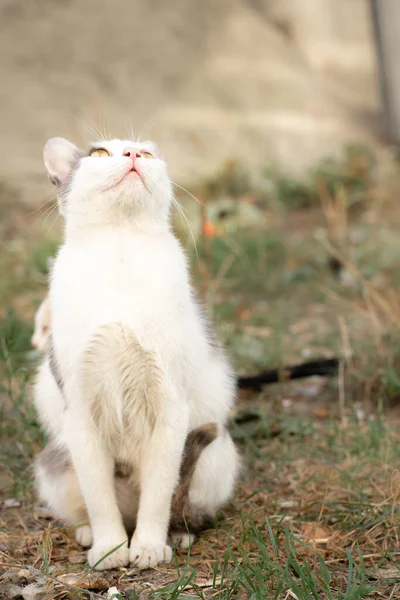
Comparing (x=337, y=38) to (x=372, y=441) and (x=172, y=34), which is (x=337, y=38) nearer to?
(x=172, y=34)

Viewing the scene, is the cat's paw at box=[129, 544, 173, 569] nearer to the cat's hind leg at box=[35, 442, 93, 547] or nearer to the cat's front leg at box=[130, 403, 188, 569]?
the cat's front leg at box=[130, 403, 188, 569]

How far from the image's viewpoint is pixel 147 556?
2172 mm

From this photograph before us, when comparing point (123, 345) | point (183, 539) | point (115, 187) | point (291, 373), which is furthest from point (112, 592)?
point (291, 373)

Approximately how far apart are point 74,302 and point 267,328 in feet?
8.48

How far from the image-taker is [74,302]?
216cm

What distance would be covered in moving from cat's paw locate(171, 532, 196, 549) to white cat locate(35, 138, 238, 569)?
0.10 metres

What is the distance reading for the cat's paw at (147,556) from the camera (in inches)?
85.4

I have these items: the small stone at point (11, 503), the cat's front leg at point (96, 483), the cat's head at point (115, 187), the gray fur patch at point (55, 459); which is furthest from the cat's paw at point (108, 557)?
the cat's head at point (115, 187)

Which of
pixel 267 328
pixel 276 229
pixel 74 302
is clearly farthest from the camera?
pixel 276 229

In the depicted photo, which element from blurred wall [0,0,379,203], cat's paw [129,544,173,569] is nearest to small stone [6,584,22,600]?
cat's paw [129,544,173,569]

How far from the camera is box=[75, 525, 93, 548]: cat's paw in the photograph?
238 centimetres

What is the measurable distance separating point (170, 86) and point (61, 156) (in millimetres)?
5538

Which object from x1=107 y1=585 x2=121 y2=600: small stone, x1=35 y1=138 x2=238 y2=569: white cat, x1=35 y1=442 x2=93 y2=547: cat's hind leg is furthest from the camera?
x1=35 y1=442 x2=93 y2=547: cat's hind leg

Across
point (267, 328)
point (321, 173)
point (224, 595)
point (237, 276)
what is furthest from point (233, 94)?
point (224, 595)
